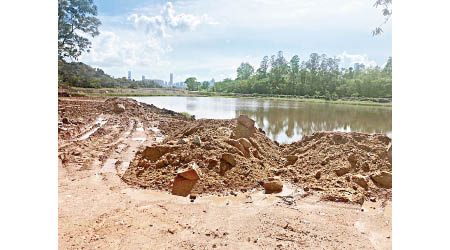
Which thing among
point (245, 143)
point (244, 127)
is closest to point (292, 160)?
point (245, 143)

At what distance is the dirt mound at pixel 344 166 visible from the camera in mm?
2994

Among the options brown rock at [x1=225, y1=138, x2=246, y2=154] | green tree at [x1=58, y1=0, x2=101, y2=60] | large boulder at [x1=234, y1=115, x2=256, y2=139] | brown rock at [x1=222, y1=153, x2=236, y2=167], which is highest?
green tree at [x1=58, y1=0, x2=101, y2=60]

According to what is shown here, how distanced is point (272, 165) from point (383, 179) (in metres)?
1.30

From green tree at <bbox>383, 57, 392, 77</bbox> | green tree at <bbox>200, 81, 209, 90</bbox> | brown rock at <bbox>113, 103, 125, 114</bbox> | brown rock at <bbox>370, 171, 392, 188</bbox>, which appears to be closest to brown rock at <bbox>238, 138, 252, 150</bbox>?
green tree at <bbox>200, 81, 209, 90</bbox>

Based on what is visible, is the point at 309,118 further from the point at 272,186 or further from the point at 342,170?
the point at 272,186

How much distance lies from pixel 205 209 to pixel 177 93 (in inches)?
100

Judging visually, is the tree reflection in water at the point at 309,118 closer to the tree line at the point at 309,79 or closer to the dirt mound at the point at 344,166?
the tree line at the point at 309,79

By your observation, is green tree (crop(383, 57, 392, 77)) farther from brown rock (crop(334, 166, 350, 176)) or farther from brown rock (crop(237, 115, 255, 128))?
brown rock (crop(237, 115, 255, 128))

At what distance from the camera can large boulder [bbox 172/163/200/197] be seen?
3.06 m

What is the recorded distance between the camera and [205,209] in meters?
2.67

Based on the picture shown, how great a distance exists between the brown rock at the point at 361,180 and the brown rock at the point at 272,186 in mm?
814
